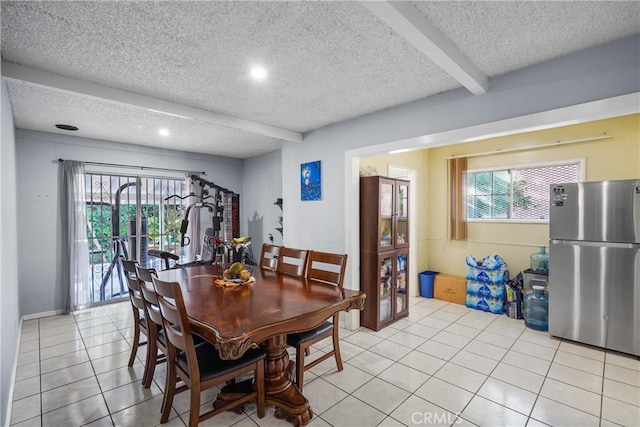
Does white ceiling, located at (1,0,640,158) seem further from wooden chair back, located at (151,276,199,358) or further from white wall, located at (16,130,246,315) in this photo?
wooden chair back, located at (151,276,199,358)

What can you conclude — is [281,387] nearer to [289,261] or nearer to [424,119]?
[289,261]

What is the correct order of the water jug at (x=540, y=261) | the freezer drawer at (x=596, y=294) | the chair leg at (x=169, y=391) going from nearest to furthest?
the chair leg at (x=169, y=391), the freezer drawer at (x=596, y=294), the water jug at (x=540, y=261)

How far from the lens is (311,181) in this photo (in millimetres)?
3865

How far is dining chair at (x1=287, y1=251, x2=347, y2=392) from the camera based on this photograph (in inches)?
84.2

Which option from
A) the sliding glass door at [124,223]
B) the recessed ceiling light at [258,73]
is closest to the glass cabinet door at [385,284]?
the recessed ceiling light at [258,73]

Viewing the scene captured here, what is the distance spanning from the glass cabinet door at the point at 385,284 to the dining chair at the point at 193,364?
1931 millimetres

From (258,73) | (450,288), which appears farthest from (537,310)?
(258,73)

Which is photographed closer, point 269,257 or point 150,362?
point 150,362

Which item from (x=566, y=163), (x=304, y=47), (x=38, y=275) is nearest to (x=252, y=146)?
(x=304, y=47)

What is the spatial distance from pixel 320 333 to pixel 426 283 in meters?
2.94

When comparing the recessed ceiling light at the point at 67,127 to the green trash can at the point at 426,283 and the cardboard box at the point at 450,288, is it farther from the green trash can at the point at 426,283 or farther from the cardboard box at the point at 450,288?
the cardboard box at the point at 450,288

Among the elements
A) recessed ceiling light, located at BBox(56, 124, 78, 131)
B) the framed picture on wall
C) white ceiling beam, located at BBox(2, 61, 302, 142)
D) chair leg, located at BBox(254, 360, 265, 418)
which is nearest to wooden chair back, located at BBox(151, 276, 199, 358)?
chair leg, located at BBox(254, 360, 265, 418)

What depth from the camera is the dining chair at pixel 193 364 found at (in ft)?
5.15

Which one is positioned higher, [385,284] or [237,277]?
[237,277]
